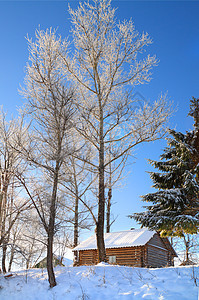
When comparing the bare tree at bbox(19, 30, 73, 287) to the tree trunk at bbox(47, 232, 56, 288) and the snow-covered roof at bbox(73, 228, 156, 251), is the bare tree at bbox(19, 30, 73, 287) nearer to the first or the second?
the tree trunk at bbox(47, 232, 56, 288)

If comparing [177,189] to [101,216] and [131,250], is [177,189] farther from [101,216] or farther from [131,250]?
[131,250]

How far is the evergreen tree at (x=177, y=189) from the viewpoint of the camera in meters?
11.3

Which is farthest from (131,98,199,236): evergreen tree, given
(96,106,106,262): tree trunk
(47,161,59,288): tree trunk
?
(47,161,59,288): tree trunk

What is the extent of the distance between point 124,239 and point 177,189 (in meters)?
10.4

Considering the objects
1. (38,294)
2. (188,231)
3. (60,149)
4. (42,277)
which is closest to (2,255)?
(42,277)

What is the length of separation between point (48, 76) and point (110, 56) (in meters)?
4.83

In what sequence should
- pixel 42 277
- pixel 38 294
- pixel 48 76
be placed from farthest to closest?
pixel 48 76, pixel 42 277, pixel 38 294

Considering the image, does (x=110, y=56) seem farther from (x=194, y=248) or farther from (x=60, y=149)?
(x=194, y=248)

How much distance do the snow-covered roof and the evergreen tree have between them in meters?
7.63

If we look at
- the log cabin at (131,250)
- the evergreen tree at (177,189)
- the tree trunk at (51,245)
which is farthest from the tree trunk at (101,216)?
the log cabin at (131,250)

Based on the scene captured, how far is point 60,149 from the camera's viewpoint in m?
9.96

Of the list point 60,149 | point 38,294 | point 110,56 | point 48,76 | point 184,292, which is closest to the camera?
point 184,292

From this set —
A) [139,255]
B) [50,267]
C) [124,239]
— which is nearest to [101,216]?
[50,267]

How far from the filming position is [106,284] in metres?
7.62
